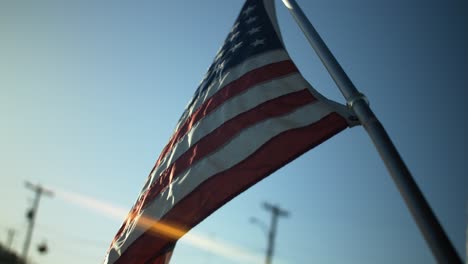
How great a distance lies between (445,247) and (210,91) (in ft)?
8.53

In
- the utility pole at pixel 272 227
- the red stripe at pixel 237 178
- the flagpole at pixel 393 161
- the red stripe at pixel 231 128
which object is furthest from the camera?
the utility pole at pixel 272 227

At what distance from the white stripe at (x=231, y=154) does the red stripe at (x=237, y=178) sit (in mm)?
49

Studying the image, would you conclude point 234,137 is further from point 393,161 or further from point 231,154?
point 393,161

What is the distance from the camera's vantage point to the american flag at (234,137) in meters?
2.97

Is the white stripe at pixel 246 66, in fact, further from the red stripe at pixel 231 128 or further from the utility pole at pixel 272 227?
the utility pole at pixel 272 227

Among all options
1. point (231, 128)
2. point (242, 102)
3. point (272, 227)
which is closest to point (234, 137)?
point (231, 128)

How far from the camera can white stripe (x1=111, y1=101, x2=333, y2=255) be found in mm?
3061

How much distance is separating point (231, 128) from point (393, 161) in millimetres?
1574

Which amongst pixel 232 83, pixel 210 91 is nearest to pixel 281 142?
pixel 232 83

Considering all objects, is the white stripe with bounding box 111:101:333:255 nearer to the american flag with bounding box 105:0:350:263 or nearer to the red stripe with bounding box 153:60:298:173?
the american flag with bounding box 105:0:350:263

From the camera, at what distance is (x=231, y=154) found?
313cm

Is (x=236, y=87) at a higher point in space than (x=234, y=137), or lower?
higher

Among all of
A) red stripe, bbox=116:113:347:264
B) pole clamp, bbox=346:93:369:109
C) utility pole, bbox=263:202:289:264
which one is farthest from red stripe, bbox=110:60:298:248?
utility pole, bbox=263:202:289:264

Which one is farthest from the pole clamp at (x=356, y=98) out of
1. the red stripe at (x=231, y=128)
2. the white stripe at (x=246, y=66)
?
the white stripe at (x=246, y=66)
